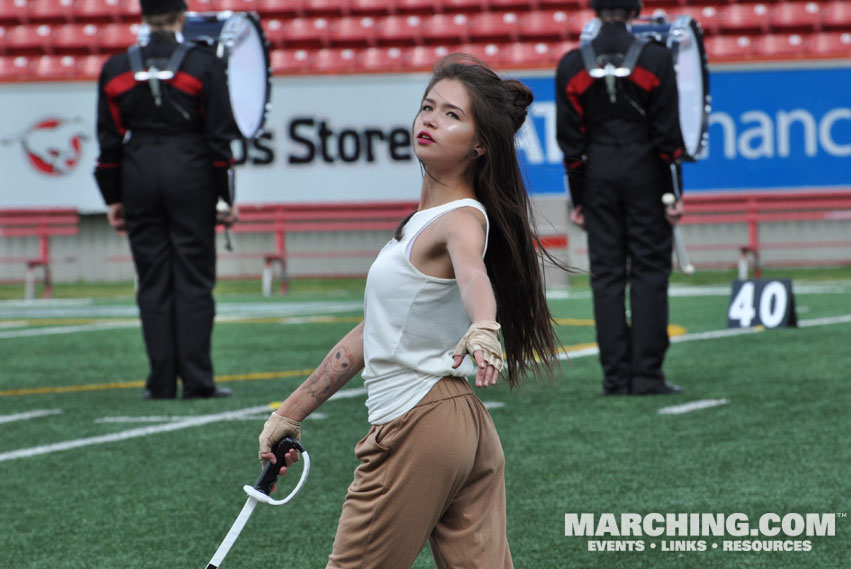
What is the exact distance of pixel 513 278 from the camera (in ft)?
8.42

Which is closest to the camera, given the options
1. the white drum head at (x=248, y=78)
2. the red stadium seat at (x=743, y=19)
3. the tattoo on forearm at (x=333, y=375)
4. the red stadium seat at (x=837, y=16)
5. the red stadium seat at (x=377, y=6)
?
the tattoo on forearm at (x=333, y=375)

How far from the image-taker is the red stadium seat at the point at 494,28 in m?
19.7

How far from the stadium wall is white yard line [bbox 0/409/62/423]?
9696 mm

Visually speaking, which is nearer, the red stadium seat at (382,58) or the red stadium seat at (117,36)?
the red stadium seat at (382,58)

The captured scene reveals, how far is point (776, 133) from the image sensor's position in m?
16.0

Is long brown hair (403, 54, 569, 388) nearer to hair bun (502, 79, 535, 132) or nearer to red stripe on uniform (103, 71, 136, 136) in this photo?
hair bun (502, 79, 535, 132)

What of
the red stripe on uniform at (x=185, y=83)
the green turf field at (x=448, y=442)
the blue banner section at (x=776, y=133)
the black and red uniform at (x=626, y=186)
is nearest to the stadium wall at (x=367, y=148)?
the blue banner section at (x=776, y=133)

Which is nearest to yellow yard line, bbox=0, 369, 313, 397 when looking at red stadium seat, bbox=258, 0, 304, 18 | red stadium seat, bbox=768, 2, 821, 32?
red stadium seat, bbox=768, 2, 821, 32

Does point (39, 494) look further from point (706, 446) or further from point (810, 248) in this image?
point (810, 248)

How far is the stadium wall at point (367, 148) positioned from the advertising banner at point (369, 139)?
1cm

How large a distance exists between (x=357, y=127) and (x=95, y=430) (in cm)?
1093

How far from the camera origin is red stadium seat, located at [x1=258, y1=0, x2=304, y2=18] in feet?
67.1

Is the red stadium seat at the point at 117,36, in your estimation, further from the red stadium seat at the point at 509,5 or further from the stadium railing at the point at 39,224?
the red stadium seat at the point at 509,5

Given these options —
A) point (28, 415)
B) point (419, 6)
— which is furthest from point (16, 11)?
point (28, 415)
